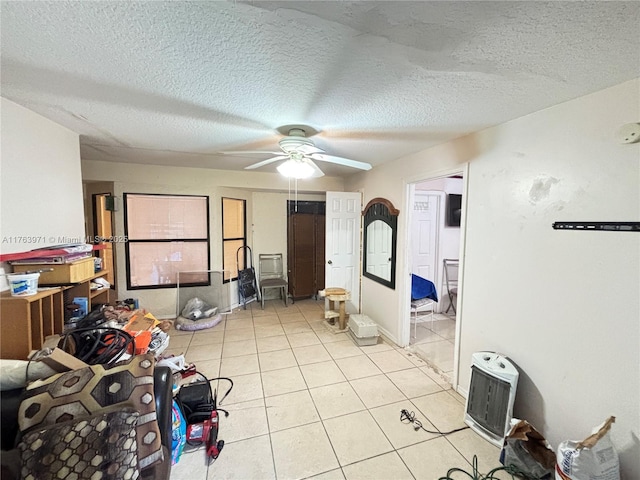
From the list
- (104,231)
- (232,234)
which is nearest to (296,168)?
(232,234)

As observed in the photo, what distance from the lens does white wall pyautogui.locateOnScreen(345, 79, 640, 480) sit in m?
1.34

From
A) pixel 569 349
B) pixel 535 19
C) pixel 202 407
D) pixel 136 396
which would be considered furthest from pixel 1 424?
pixel 569 349

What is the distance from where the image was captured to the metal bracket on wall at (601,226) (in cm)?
131

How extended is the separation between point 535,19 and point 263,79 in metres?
1.18

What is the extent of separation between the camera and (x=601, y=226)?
1415mm

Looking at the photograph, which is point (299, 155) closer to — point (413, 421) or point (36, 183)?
point (36, 183)

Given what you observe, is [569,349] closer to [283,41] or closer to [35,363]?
[283,41]

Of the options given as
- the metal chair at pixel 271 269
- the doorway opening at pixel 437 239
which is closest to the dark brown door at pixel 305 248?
the metal chair at pixel 271 269

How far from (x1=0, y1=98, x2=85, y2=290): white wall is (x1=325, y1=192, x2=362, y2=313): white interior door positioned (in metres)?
2.81

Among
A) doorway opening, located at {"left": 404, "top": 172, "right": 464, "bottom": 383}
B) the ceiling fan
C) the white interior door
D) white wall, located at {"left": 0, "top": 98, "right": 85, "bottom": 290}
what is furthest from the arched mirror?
white wall, located at {"left": 0, "top": 98, "right": 85, "bottom": 290}

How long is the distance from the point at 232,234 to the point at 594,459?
4.56 meters

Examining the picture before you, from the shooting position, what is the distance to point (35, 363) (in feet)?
4.17

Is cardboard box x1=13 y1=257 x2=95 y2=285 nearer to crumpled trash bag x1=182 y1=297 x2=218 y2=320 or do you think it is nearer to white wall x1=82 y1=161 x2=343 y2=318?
crumpled trash bag x1=182 y1=297 x2=218 y2=320

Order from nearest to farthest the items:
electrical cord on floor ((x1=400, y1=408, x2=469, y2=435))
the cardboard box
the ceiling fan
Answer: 1. the cardboard box
2. electrical cord on floor ((x1=400, y1=408, x2=469, y2=435))
3. the ceiling fan
